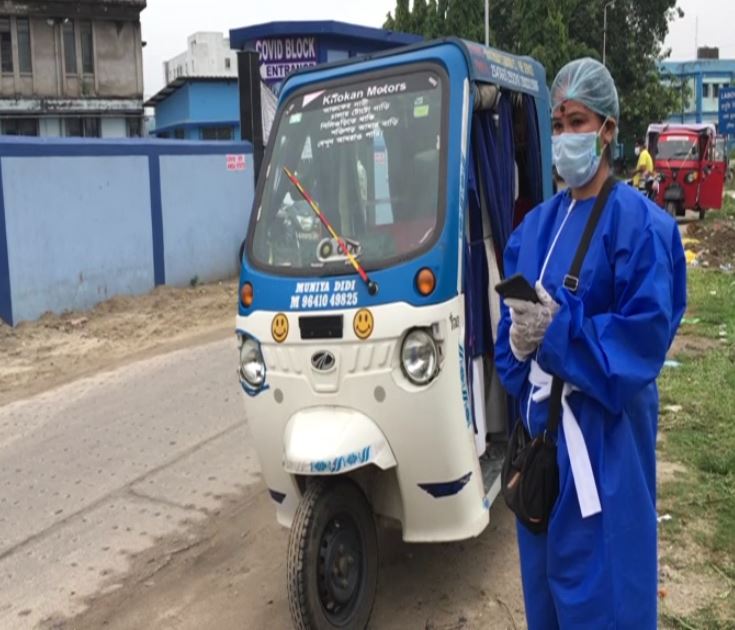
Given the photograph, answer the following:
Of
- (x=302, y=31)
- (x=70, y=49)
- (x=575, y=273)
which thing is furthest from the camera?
(x=70, y=49)

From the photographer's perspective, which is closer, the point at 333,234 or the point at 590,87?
the point at 590,87

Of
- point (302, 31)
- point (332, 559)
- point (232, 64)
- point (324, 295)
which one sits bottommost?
point (332, 559)

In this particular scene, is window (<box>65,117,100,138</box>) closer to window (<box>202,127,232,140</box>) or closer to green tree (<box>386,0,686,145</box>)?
window (<box>202,127,232,140</box>)

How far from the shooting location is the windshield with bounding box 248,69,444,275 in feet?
11.5

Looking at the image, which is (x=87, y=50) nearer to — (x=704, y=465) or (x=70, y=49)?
(x=70, y=49)

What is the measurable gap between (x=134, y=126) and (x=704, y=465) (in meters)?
30.0

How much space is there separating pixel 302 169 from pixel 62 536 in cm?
247

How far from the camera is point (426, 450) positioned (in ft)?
10.8

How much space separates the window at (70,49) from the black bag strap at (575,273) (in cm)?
3087

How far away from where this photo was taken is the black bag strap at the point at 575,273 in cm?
234

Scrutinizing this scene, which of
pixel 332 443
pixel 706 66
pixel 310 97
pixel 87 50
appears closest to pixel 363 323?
pixel 332 443

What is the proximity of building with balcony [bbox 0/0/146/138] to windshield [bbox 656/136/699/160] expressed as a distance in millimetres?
19530

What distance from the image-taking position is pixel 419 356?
10.7 feet

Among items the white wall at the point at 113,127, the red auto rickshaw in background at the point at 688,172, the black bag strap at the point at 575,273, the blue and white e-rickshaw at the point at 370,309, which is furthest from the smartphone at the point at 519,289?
the white wall at the point at 113,127
